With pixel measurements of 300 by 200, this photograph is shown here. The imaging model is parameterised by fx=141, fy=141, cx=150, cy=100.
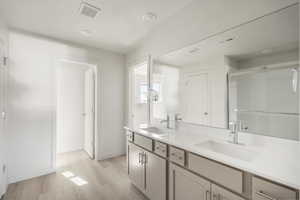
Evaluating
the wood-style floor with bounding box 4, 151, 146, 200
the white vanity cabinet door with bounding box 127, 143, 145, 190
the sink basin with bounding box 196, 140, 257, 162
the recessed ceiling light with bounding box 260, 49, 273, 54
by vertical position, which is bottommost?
the wood-style floor with bounding box 4, 151, 146, 200

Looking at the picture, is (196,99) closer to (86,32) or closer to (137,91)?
(137,91)

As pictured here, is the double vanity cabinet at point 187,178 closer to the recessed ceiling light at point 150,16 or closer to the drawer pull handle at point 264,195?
the drawer pull handle at point 264,195

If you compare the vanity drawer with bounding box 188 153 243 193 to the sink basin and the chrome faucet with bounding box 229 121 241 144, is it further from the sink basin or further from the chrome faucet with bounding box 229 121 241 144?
the chrome faucet with bounding box 229 121 241 144

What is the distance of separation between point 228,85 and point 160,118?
3.90 ft

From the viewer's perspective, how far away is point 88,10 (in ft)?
6.03

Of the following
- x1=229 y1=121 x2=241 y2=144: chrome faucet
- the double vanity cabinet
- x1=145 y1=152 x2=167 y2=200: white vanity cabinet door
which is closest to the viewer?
the double vanity cabinet

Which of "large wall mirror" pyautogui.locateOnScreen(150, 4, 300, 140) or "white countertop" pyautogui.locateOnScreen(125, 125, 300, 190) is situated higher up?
"large wall mirror" pyautogui.locateOnScreen(150, 4, 300, 140)

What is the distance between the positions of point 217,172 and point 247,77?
3.14 ft

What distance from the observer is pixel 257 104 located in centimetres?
133

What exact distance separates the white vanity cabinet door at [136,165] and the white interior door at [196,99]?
2.69ft

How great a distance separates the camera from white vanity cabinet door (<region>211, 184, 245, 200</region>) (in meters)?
0.97

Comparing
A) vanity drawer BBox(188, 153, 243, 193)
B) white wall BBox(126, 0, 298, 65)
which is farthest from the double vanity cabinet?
white wall BBox(126, 0, 298, 65)

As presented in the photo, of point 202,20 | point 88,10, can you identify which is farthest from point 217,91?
point 88,10

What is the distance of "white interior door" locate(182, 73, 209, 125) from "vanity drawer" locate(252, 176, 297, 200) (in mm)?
877
